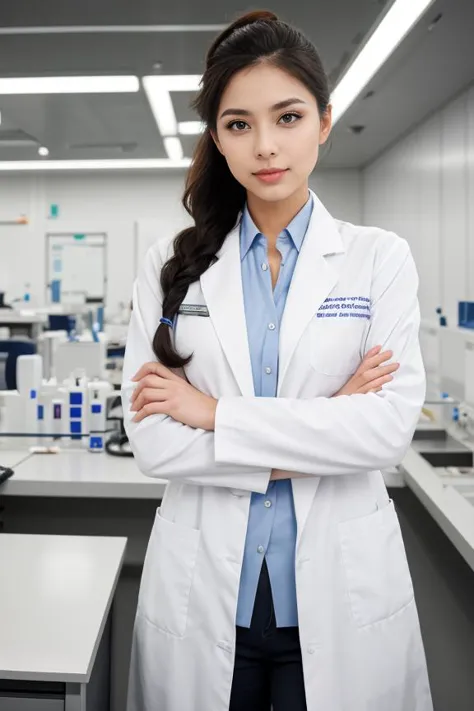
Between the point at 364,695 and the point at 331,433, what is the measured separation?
1.61 feet

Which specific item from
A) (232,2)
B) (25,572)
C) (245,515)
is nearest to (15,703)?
(25,572)

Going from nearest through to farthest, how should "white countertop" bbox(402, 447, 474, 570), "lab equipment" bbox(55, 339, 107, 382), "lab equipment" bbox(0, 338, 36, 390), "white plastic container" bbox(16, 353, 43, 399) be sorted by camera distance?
"white countertop" bbox(402, 447, 474, 570) < "white plastic container" bbox(16, 353, 43, 399) < "lab equipment" bbox(55, 339, 107, 382) < "lab equipment" bbox(0, 338, 36, 390)

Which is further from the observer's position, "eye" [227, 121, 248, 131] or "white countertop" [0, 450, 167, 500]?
"white countertop" [0, 450, 167, 500]

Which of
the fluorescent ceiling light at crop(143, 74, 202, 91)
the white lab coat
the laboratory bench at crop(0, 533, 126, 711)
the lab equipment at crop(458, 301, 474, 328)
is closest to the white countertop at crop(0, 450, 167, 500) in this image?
the laboratory bench at crop(0, 533, 126, 711)

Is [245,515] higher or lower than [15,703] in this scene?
higher

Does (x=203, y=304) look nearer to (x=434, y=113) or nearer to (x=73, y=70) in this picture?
(x=73, y=70)

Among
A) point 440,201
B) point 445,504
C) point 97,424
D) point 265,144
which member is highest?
point 440,201

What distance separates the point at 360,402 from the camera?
1191mm

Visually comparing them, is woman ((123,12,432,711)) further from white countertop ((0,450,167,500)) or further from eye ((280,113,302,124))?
white countertop ((0,450,167,500))

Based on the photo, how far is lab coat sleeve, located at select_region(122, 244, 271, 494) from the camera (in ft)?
3.93

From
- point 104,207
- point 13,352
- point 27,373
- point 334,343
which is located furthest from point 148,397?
point 104,207

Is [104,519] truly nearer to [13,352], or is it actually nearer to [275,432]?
[275,432]

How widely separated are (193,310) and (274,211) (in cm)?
25

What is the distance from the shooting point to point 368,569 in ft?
4.00
